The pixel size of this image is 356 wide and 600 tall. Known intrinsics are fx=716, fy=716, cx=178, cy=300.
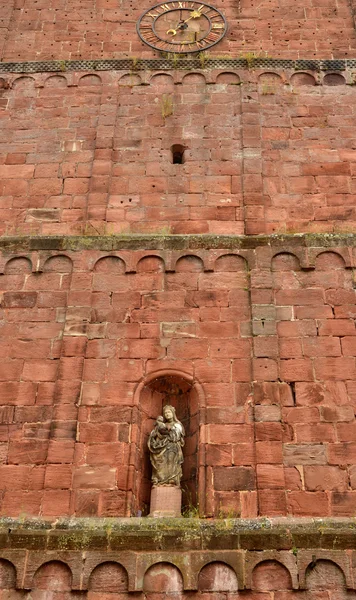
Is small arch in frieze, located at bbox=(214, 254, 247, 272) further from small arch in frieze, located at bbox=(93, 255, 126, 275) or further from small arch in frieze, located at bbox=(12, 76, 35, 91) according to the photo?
small arch in frieze, located at bbox=(12, 76, 35, 91)

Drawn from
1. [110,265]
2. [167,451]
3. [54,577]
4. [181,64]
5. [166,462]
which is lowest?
[54,577]

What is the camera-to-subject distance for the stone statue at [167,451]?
31.3 feet

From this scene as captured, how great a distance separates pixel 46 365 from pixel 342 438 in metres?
4.31

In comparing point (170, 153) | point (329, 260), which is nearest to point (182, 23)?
point (170, 153)

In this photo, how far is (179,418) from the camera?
1048 centimetres

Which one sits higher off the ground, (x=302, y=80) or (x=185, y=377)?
(x=302, y=80)

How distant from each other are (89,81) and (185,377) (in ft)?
22.5

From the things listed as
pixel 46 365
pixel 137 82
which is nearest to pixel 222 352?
pixel 46 365

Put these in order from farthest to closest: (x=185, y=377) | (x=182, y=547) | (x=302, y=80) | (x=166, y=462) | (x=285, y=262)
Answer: (x=302, y=80) → (x=285, y=262) → (x=185, y=377) → (x=166, y=462) → (x=182, y=547)

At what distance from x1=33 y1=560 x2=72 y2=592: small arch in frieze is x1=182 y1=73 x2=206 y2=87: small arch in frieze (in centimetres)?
926

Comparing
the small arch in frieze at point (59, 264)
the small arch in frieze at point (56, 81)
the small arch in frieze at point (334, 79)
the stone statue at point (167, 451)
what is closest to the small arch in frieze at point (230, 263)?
the small arch in frieze at point (59, 264)

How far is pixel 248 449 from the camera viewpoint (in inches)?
378

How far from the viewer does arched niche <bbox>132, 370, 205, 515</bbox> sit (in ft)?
31.5

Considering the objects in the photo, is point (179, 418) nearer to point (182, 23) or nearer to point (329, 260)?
point (329, 260)
